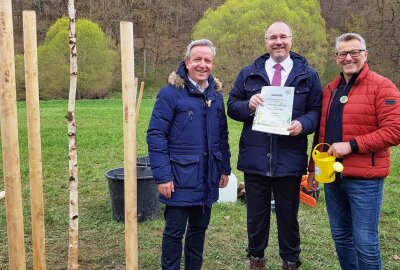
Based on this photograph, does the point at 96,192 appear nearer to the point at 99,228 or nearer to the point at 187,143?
the point at 99,228

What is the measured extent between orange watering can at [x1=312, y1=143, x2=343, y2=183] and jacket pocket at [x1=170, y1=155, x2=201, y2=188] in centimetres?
88

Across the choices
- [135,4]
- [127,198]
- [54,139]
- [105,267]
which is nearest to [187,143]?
[127,198]

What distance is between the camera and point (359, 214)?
3098 millimetres

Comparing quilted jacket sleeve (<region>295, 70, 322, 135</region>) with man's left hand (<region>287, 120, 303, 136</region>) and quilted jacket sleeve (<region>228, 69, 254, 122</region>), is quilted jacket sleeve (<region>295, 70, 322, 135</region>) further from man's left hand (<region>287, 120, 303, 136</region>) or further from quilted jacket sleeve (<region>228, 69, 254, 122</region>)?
quilted jacket sleeve (<region>228, 69, 254, 122</region>)

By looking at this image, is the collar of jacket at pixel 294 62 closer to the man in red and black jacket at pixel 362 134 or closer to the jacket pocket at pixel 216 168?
the man in red and black jacket at pixel 362 134

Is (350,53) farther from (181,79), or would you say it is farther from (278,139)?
(181,79)

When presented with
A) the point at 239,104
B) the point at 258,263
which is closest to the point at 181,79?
the point at 239,104

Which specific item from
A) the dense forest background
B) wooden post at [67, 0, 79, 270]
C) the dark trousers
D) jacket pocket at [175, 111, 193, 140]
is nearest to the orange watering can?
the dark trousers

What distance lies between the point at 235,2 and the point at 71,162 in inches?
1571

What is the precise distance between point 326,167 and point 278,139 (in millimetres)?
505

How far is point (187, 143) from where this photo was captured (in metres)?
3.23

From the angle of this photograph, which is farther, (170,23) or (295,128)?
(170,23)

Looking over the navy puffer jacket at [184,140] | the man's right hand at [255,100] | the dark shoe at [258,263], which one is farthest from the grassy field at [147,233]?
the man's right hand at [255,100]

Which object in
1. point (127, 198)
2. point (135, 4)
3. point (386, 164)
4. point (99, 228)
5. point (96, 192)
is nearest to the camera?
point (127, 198)
